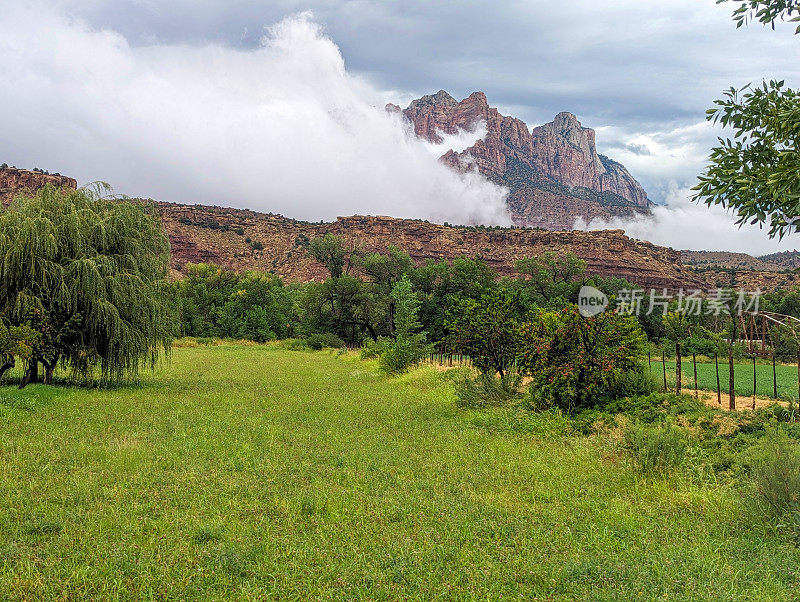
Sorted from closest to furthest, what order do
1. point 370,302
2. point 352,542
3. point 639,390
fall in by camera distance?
point 352,542, point 639,390, point 370,302

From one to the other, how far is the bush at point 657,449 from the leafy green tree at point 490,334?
586 centimetres

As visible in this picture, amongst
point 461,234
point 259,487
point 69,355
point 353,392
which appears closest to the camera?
point 259,487

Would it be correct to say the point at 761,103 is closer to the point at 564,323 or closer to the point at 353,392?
the point at 564,323

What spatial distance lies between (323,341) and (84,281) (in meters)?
31.2

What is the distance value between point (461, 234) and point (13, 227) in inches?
3657

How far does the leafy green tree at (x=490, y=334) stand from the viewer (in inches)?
590

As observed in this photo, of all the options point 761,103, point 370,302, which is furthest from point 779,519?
point 370,302

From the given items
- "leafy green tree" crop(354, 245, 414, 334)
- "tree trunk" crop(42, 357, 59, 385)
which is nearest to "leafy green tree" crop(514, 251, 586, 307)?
"leafy green tree" crop(354, 245, 414, 334)

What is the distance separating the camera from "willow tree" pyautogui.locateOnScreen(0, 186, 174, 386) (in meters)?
14.9

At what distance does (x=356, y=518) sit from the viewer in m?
6.43

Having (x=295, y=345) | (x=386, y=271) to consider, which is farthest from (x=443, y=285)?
(x=295, y=345)

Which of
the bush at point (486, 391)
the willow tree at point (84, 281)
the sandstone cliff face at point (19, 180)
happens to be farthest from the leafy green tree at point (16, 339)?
the sandstone cliff face at point (19, 180)

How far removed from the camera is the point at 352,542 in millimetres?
5695

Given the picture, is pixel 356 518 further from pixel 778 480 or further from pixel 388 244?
pixel 388 244
